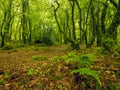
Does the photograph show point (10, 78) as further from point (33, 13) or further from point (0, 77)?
point (33, 13)

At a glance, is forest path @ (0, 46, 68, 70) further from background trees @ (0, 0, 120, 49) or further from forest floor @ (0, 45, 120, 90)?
background trees @ (0, 0, 120, 49)

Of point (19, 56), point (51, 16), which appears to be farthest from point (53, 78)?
point (51, 16)

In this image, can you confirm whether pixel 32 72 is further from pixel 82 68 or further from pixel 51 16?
pixel 51 16

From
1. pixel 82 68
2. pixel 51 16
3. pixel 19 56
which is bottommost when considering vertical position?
pixel 19 56

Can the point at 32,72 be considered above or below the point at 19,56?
above

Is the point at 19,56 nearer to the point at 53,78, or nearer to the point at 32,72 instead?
the point at 32,72

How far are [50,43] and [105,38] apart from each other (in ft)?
58.7

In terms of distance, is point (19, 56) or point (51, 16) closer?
point (19, 56)

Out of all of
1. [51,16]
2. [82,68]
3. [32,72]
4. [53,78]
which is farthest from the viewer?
[51,16]

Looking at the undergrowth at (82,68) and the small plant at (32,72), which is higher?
the undergrowth at (82,68)

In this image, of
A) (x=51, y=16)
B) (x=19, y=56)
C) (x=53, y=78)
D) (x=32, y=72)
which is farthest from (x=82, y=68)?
(x=51, y=16)

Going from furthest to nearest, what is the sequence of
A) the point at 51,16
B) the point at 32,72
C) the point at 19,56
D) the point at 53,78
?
the point at 51,16 < the point at 19,56 < the point at 32,72 < the point at 53,78

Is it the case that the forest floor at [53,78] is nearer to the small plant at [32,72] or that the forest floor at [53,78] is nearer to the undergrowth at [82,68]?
the small plant at [32,72]

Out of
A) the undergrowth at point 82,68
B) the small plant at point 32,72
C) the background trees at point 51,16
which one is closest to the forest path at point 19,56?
the small plant at point 32,72
